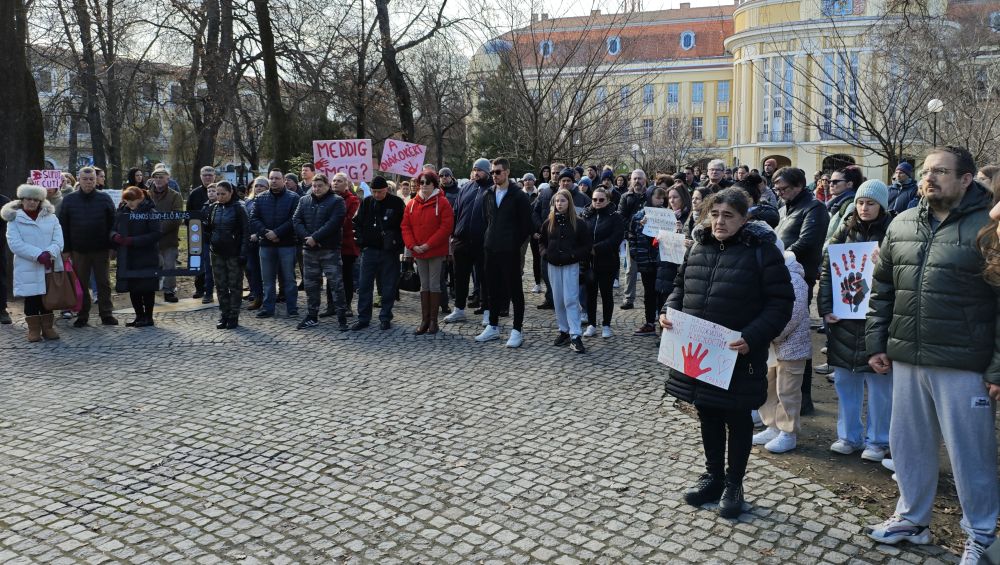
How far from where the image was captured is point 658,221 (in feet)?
33.2

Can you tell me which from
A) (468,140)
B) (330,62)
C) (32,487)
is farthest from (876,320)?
(468,140)

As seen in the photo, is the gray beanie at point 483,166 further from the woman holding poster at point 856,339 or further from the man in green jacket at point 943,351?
the man in green jacket at point 943,351

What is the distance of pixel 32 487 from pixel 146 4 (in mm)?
18593

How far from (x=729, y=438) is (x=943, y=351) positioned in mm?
1257

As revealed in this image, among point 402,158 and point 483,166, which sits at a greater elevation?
point 402,158

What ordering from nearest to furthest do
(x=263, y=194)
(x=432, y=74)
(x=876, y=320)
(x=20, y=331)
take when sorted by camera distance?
(x=876, y=320) → (x=20, y=331) → (x=263, y=194) → (x=432, y=74)

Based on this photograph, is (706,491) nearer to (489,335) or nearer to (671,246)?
(671,246)

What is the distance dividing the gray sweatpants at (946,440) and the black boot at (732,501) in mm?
845

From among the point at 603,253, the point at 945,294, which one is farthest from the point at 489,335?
the point at 945,294

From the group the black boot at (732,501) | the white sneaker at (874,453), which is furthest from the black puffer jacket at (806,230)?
the black boot at (732,501)

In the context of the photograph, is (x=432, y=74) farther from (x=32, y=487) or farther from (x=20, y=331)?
(x=32, y=487)

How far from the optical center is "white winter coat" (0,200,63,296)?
1008cm

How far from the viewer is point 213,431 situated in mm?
6574

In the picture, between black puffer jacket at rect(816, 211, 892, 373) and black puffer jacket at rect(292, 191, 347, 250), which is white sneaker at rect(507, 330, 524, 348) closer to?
black puffer jacket at rect(292, 191, 347, 250)
